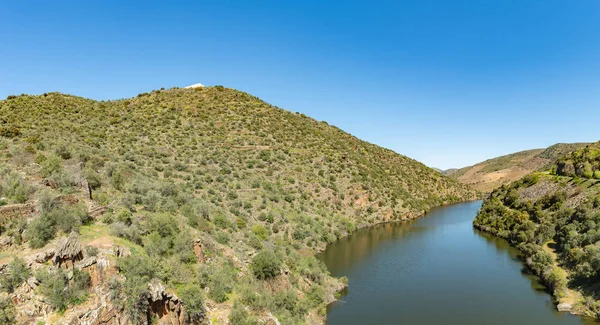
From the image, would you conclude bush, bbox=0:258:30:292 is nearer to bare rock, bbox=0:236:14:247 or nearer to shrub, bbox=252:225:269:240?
bare rock, bbox=0:236:14:247

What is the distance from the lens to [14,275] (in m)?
10.6

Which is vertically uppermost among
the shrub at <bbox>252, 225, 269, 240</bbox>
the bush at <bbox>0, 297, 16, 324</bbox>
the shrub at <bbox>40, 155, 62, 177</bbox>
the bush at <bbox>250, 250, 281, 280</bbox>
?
the shrub at <bbox>40, 155, 62, 177</bbox>

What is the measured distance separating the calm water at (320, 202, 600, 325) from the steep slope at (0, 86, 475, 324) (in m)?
2.90

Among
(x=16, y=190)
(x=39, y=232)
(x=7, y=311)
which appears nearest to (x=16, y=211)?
(x=39, y=232)

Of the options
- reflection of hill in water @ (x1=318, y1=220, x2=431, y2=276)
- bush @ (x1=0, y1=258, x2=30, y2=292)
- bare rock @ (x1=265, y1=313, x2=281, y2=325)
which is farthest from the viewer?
reflection of hill in water @ (x1=318, y1=220, x2=431, y2=276)

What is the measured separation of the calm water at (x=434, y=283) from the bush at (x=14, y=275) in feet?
56.9

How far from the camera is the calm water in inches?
866

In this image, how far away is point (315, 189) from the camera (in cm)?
4803

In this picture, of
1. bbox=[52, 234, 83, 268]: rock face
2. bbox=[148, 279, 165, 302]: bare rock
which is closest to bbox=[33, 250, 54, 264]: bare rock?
bbox=[52, 234, 83, 268]: rock face

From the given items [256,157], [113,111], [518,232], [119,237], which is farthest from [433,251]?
[113,111]

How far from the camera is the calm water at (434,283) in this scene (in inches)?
866

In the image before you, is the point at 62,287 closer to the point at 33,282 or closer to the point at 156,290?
the point at 33,282

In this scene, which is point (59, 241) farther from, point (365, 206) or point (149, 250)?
point (365, 206)

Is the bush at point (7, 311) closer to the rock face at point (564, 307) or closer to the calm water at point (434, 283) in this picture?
the calm water at point (434, 283)
